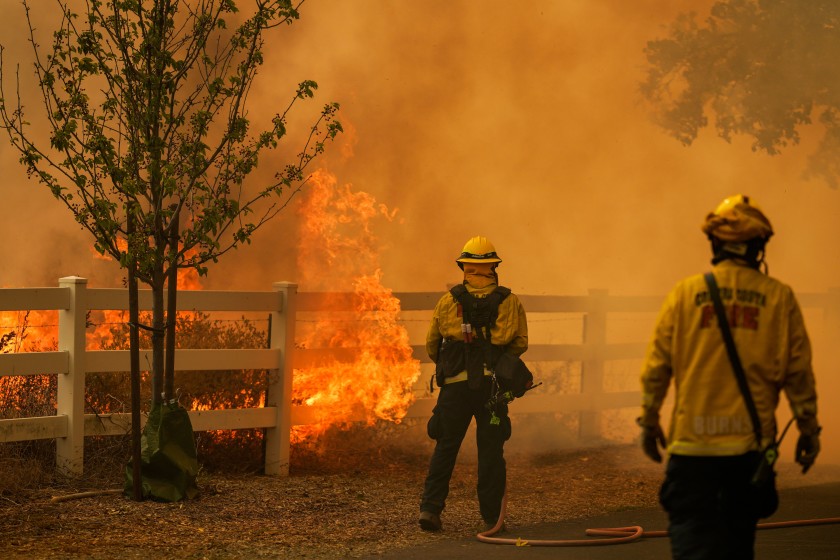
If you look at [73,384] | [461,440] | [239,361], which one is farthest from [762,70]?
[73,384]

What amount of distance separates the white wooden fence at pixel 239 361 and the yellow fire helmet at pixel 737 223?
522 cm

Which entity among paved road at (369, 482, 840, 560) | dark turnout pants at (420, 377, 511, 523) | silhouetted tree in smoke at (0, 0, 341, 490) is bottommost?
paved road at (369, 482, 840, 560)

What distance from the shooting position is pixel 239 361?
897cm

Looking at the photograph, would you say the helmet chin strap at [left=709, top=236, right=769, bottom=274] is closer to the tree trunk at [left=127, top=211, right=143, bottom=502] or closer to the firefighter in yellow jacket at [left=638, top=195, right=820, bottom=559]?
the firefighter in yellow jacket at [left=638, top=195, right=820, bottom=559]

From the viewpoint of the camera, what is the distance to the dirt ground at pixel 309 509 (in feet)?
21.6

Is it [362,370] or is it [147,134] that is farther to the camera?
[362,370]

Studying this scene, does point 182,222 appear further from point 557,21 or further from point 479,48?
point 557,21

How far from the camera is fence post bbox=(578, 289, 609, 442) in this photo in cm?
1164

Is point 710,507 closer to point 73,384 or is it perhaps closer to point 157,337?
point 157,337

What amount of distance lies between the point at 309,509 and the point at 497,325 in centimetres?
192

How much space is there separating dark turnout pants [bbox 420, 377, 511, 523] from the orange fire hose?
4.7 inches

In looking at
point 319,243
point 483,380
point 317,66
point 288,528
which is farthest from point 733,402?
point 317,66

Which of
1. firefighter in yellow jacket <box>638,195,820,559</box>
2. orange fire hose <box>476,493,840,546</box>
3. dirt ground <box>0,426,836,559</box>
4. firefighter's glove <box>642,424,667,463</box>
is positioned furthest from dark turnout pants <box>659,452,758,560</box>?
dirt ground <box>0,426,836,559</box>

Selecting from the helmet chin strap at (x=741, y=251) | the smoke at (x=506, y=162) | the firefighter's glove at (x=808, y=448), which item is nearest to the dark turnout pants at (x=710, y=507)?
the firefighter's glove at (x=808, y=448)
